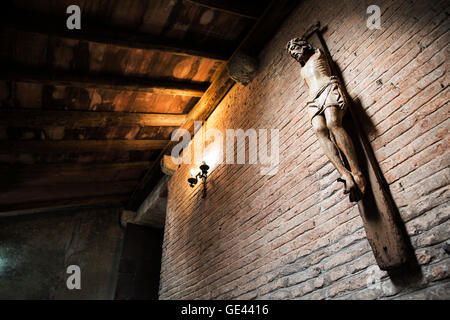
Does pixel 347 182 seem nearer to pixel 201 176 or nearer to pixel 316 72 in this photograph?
pixel 316 72

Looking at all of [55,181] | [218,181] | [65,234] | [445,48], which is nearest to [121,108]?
[218,181]

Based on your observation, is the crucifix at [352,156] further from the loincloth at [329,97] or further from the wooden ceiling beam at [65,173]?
the wooden ceiling beam at [65,173]

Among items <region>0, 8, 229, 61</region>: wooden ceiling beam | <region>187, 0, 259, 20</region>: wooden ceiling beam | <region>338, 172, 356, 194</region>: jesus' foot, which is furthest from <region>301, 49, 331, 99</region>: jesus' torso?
<region>0, 8, 229, 61</region>: wooden ceiling beam

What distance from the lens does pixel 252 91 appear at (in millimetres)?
4223

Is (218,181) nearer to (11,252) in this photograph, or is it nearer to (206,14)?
(206,14)

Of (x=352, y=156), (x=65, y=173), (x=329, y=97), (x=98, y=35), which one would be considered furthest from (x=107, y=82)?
(x=352, y=156)

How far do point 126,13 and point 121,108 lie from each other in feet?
5.91

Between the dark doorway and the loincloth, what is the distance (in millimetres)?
6827

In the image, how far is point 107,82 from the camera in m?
4.22

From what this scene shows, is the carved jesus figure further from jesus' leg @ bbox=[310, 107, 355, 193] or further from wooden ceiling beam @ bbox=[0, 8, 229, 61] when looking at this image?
wooden ceiling beam @ bbox=[0, 8, 229, 61]

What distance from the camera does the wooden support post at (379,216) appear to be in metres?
1.81

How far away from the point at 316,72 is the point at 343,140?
75cm

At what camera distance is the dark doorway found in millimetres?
7289
